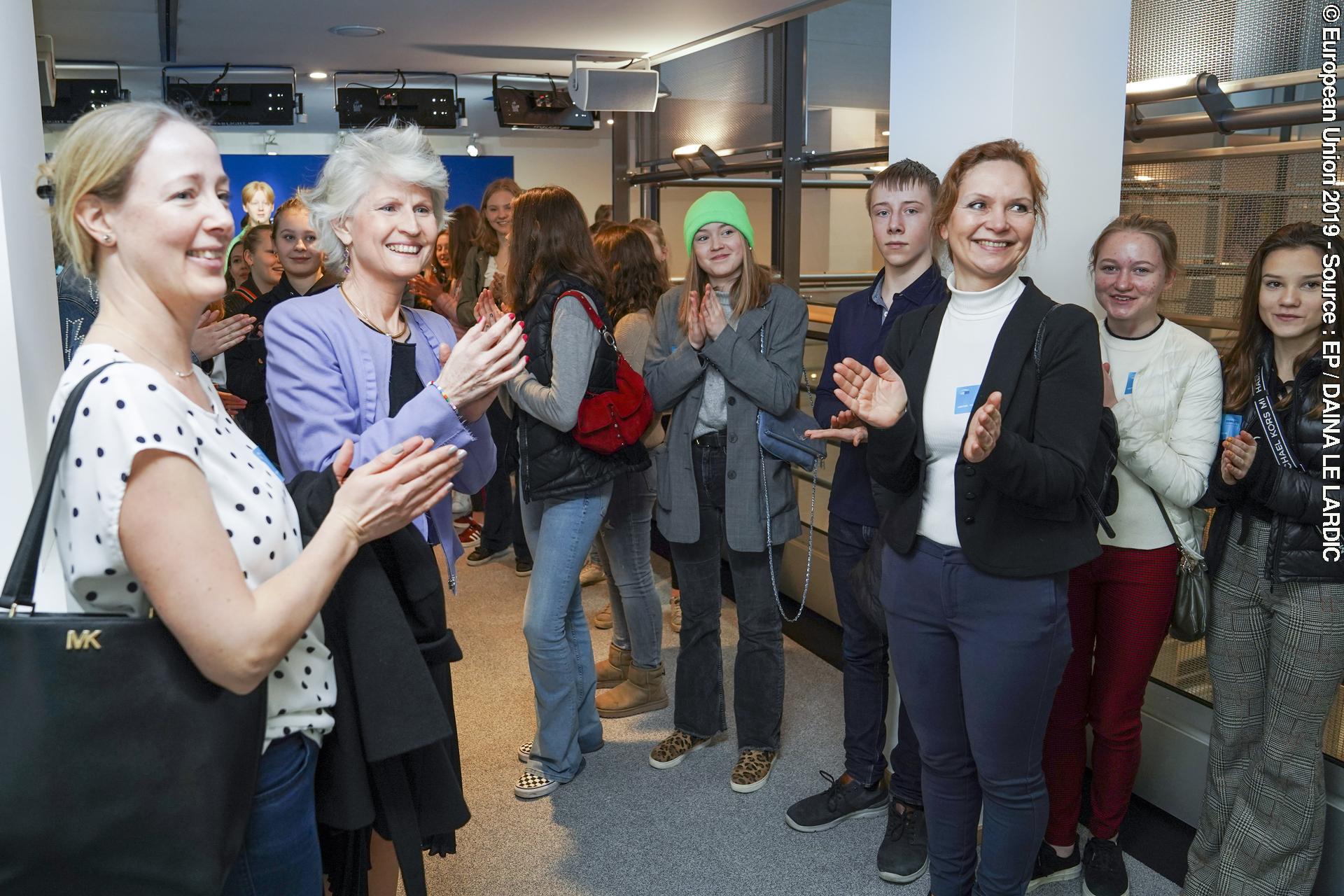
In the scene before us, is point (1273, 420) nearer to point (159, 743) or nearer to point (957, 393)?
point (957, 393)

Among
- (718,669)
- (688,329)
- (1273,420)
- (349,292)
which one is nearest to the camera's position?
(349,292)

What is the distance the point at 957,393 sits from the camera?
81.8 inches

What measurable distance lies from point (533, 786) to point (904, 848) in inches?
44.1

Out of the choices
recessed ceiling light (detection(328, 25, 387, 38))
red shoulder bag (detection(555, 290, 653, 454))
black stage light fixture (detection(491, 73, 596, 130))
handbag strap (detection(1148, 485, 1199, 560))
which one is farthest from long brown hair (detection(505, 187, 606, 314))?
black stage light fixture (detection(491, 73, 596, 130))

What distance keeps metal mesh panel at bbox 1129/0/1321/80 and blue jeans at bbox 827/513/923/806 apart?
157 centimetres

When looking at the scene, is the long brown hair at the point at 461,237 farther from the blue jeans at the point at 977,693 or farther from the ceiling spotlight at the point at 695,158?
the blue jeans at the point at 977,693

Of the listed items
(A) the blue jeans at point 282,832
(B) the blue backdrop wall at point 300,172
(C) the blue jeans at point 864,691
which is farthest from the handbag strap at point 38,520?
(B) the blue backdrop wall at point 300,172

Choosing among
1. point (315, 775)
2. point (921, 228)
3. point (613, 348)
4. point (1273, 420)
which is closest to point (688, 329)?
point (613, 348)

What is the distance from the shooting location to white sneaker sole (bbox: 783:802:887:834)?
286 centimetres

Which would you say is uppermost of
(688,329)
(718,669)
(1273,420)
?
(688,329)

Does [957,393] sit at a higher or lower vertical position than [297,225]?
lower

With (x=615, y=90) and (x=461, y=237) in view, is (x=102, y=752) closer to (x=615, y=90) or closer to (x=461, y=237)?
(x=461, y=237)

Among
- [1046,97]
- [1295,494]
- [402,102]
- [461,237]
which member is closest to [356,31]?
[402,102]

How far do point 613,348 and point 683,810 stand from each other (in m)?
1.38
